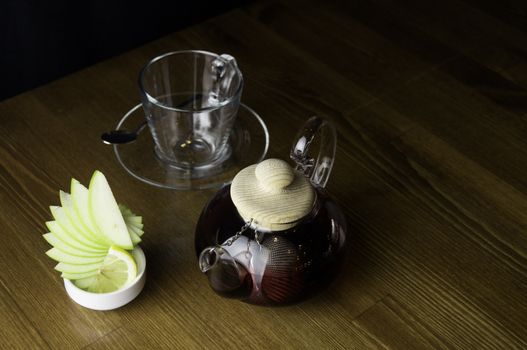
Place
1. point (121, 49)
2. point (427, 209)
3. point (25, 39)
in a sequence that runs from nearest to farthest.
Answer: point (427, 209) → point (25, 39) → point (121, 49)

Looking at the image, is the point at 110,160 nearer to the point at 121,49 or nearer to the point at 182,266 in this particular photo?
the point at 182,266

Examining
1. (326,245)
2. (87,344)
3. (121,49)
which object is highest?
(326,245)

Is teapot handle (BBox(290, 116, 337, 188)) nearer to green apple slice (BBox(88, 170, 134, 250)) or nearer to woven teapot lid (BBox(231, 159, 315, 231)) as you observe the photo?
woven teapot lid (BBox(231, 159, 315, 231))

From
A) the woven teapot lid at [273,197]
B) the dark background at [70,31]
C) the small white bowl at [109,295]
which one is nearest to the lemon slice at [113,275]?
the small white bowl at [109,295]

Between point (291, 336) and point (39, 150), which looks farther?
point (39, 150)

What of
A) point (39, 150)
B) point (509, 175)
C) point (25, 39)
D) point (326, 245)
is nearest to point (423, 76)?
point (509, 175)

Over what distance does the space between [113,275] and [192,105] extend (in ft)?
1.01

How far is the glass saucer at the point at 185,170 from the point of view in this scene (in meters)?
1.02

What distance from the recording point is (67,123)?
1.08 meters

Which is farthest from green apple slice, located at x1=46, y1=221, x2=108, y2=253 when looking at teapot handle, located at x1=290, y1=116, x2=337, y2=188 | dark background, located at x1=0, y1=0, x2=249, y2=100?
dark background, located at x1=0, y1=0, x2=249, y2=100

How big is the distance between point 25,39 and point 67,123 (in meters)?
0.39

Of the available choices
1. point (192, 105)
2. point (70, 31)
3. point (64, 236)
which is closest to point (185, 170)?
point (192, 105)

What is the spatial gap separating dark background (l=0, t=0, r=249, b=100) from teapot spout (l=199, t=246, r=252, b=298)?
2.44 feet

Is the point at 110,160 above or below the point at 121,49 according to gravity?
above
